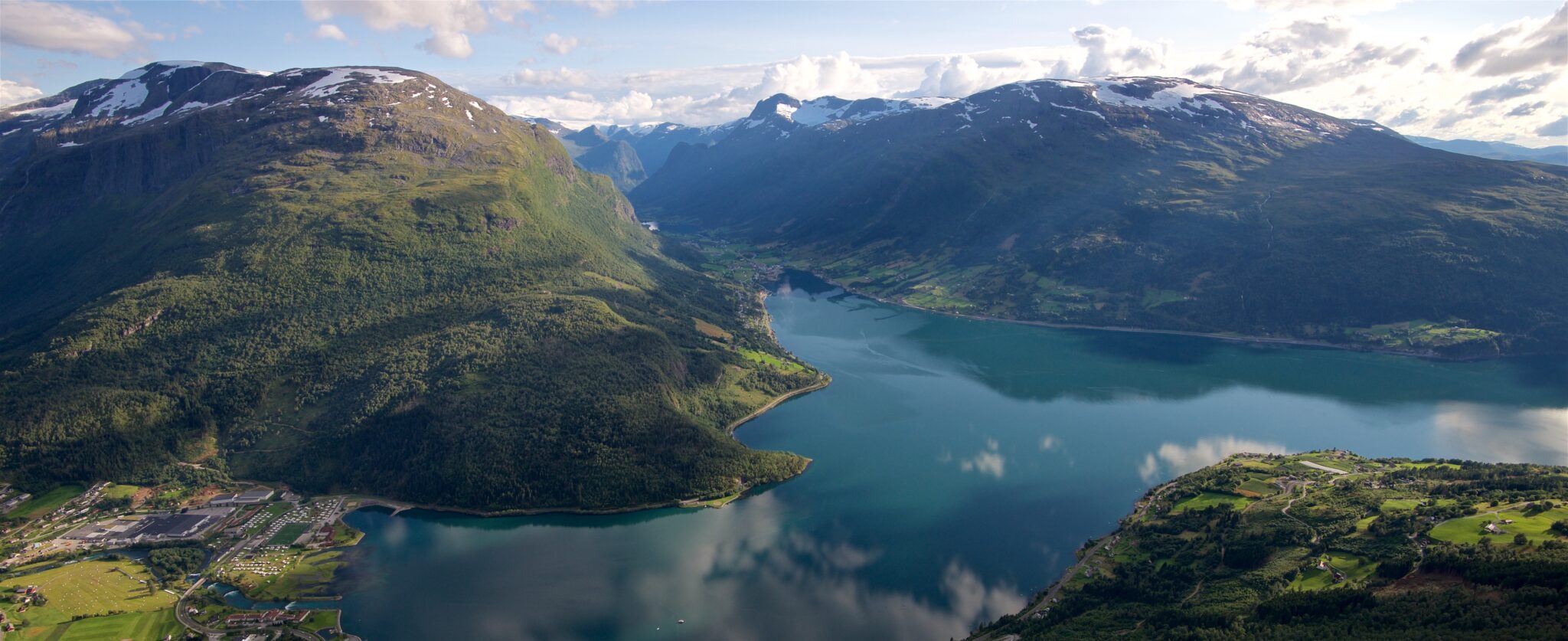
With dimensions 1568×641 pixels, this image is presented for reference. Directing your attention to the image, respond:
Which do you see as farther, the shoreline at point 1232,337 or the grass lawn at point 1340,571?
the shoreline at point 1232,337

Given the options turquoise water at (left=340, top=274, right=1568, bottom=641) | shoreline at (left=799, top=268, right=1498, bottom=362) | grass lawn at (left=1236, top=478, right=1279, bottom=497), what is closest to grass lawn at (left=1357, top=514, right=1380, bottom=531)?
grass lawn at (left=1236, top=478, right=1279, bottom=497)

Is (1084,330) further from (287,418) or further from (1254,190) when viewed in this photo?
(287,418)

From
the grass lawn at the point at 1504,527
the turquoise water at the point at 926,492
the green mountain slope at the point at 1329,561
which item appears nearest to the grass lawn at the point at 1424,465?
the green mountain slope at the point at 1329,561

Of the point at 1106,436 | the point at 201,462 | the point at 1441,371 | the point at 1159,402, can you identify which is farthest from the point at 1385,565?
the point at 201,462

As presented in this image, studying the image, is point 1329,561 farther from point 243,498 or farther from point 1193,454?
point 243,498

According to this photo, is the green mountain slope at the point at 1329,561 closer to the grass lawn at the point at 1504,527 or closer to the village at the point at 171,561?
the grass lawn at the point at 1504,527

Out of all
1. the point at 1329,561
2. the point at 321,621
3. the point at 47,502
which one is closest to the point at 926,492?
the point at 1329,561
